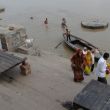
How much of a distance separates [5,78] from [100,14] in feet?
68.7

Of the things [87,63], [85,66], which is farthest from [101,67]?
[87,63]

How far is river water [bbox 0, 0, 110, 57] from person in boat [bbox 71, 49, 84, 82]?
358 inches

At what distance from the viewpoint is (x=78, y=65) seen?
927cm

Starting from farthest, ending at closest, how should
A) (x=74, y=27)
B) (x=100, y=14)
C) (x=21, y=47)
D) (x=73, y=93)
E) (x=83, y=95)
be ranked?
(x=100, y=14) → (x=74, y=27) → (x=21, y=47) → (x=73, y=93) → (x=83, y=95)

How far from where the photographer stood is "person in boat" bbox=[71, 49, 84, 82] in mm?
9133

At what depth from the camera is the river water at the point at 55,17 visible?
2164cm

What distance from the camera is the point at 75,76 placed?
30.8 ft

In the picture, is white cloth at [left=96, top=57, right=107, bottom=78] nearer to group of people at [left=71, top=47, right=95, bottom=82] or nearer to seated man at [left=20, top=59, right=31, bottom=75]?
group of people at [left=71, top=47, right=95, bottom=82]

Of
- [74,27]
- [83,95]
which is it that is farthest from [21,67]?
[74,27]

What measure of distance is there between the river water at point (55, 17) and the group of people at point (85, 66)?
8.26 m

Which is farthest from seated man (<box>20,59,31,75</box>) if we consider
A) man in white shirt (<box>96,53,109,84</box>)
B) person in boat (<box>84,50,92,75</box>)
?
man in white shirt (<box>96,53,109,84</box>)

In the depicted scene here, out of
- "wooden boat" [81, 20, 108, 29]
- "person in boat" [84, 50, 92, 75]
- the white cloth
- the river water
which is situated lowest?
the river water

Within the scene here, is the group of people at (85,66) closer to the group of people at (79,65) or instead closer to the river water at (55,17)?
the group of people at (79,65)

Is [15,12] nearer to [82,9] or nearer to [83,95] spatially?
[82,9]
